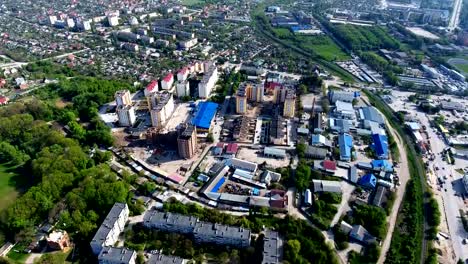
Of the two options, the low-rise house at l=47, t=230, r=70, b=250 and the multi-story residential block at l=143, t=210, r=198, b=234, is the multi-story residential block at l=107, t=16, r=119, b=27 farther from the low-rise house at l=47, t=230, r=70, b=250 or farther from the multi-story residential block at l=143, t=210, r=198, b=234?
the multi-story residential block at l=143, t=210, r=198, b=234

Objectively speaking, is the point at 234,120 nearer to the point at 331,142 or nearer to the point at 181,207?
the point at 331,142

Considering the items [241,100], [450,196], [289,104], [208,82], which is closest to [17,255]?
[241,100]

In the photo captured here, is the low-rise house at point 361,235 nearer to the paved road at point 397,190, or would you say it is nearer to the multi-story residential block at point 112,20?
the paved road at point 397,190

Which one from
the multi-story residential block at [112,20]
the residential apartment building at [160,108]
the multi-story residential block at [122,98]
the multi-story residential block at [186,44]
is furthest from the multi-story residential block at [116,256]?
the multi-story residential block at [112,20]

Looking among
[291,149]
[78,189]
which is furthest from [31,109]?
[291,149]

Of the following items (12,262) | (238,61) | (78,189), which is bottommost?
(12,262)

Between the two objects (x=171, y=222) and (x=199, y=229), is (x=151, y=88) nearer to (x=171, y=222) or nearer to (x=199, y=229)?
(x=171, y=222)

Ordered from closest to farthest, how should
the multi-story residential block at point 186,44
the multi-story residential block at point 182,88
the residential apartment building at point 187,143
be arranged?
the residential apartment building at point 187,143 → the multi-story residential block at point 182,88 → the multi-story residential block at point 186,44
